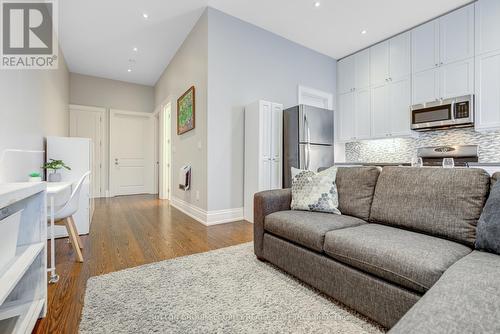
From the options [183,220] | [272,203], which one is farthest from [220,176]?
[272,203]

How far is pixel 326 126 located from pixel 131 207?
3791mm

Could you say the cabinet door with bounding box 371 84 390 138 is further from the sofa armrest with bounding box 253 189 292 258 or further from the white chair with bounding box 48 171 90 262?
the white chair with bounding box 48 171 90 262

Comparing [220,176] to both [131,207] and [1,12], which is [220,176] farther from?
[1,12]

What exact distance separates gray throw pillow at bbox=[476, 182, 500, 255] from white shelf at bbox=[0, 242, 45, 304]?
203cm

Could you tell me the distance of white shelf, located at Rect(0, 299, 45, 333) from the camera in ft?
3.52

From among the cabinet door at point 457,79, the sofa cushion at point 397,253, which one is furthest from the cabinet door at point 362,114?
the sofa cushion at point 397,253

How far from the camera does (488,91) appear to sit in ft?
10.3

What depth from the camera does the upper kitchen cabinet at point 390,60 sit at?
13.1 feet

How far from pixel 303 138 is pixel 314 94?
4.93 feet

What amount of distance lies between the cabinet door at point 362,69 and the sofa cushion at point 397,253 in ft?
12.9

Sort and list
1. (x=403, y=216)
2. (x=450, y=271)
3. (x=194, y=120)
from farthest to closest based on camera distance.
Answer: (x=194, y=120) → (x=403, y=216) → (x=450, y=271)

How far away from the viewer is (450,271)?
3.07 feet

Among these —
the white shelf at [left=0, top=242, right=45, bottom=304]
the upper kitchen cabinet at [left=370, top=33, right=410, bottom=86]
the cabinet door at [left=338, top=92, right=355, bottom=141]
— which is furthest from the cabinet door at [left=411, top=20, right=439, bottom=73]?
the white shelf at [left=0, top=242, right=45, bottom=304]

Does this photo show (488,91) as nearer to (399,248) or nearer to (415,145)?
(415,145)
